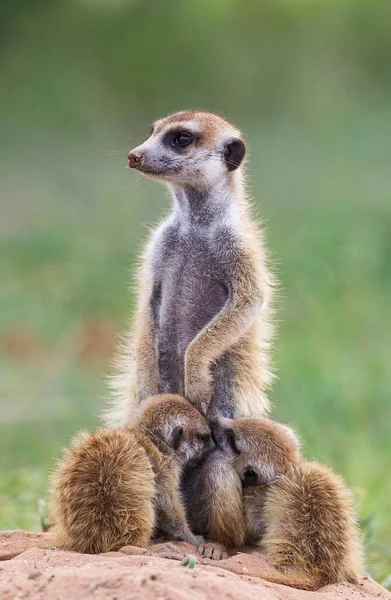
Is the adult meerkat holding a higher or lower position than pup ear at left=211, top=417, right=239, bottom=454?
higher

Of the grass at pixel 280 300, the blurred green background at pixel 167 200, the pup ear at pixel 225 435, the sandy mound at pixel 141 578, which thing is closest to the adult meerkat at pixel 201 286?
the pup ear at pixel 225 435

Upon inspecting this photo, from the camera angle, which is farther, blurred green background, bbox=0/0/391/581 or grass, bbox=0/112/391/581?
blurred green background, bbox=0/0/391/581

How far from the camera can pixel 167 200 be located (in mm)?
13500

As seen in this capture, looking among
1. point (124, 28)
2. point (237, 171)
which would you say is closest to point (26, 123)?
point (124, 28)

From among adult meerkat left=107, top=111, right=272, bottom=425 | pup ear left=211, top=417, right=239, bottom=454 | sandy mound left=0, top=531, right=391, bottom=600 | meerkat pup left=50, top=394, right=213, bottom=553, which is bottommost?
sandy mound left=0, top=531, right=391, bottom=600

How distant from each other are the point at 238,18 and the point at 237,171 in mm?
13056

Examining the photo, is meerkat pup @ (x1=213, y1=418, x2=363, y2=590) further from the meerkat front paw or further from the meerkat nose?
the meerkat nose

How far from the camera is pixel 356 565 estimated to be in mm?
4219

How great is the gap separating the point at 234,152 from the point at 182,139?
0.80 feet

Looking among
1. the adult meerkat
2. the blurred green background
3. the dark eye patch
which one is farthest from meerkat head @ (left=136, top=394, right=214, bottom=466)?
the blurred green background

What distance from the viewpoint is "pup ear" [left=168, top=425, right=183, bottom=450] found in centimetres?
430

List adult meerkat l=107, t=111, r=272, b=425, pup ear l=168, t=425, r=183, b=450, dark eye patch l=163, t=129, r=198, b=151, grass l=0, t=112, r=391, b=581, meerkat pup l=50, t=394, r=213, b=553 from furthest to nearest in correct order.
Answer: grass l=0, t=112, r=391, b=581 → dark eye patch l=163, t=129, r=198, b=151 → adult meerkat l=107, t=111, r=272, b=425 → pup ear l=168, t=425, r=183, b=450 → meerkat pup l=50, t=394, r=213, b=553

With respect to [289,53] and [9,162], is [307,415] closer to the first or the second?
[9,162]

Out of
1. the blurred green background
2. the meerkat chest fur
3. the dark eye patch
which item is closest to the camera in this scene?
the meerkat chest fur
